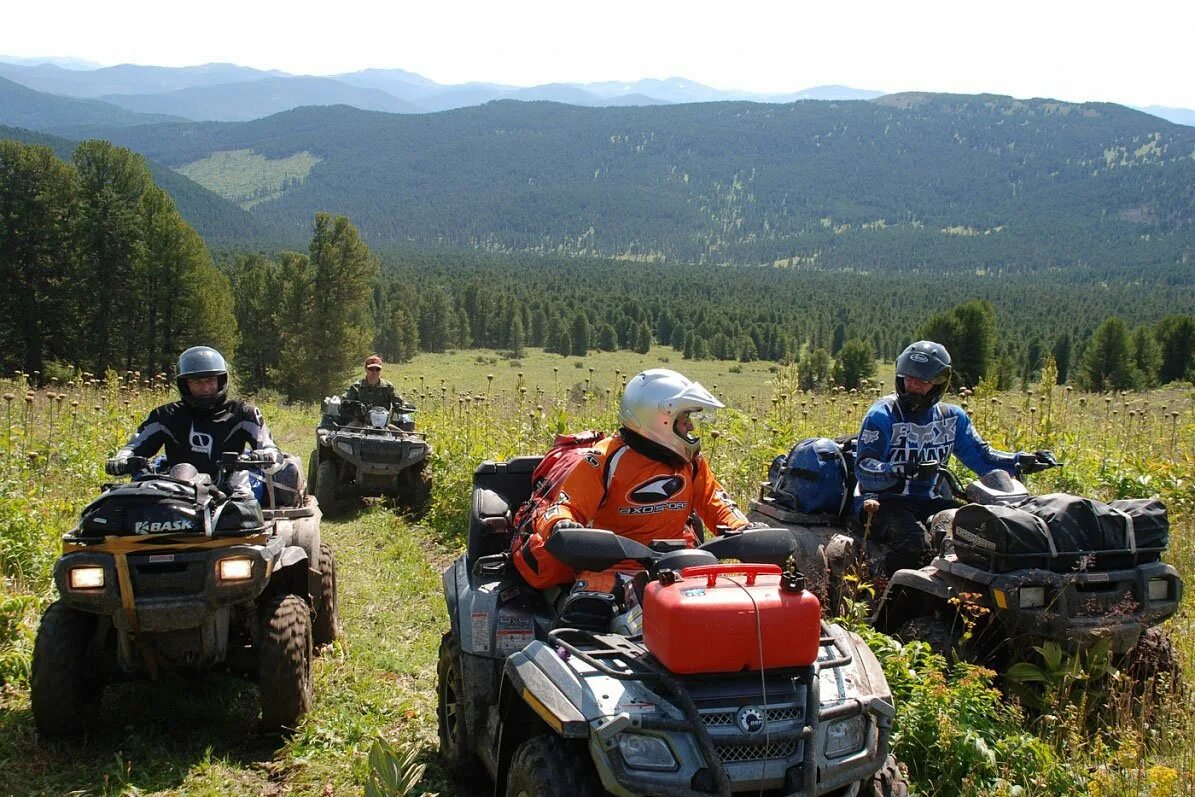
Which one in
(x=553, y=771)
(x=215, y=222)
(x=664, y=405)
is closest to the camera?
(x=553, y=771)

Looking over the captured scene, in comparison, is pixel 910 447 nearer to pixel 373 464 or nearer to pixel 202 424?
pixel 202 424

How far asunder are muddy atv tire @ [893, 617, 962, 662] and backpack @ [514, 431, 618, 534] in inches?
77.6

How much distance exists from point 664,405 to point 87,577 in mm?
2848

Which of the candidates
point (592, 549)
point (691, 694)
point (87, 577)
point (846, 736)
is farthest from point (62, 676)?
point (846, 736)

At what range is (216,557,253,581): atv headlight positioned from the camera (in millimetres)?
4793

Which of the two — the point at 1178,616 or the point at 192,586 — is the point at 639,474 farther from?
the point at 1178,616

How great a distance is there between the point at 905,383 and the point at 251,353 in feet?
161

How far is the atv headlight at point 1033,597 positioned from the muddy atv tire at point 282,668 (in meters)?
3.71

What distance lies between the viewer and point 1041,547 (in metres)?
4.84

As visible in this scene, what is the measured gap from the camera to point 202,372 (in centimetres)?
607

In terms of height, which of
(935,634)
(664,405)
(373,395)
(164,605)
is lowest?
(373,395)

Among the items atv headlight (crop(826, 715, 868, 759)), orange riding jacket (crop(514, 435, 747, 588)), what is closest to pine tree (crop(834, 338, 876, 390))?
orange riding jacket (crop(514, 435, 747, 588))

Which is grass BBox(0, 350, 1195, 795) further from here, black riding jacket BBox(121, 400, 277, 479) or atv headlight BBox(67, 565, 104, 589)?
black riding jacket BBox(121, 400, 277, 479)

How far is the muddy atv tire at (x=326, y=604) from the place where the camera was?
6.14 meters
